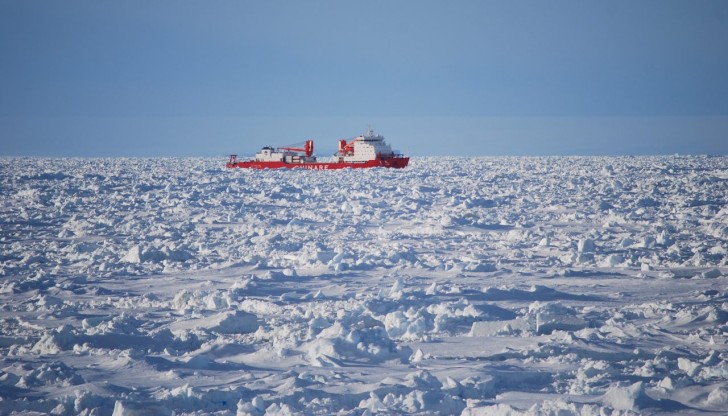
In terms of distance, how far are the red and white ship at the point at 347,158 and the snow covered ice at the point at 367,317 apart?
32.3 m

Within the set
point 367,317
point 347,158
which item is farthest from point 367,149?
point 367,317

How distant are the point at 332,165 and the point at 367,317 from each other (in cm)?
4025

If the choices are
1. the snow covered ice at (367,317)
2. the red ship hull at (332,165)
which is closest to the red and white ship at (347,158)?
the red ship hull at (332,165)

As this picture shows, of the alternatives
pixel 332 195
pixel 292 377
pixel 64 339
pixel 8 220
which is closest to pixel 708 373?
pixel 292 377

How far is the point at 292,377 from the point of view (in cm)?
445

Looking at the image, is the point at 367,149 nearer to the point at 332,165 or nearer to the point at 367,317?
the point at 332,165

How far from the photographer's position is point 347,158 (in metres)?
47.9

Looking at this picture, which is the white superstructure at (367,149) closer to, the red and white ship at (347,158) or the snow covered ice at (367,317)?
the red and white ship at (347,158)

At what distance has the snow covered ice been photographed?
Answer: 13.6 feet

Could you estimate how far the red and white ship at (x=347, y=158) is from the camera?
45625mm

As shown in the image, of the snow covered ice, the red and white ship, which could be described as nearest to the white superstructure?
the red and white ship

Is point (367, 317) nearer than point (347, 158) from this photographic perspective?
Yes

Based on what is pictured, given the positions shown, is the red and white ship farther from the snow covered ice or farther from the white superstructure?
the snow covered ice

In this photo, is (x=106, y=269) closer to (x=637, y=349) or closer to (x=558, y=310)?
(x=558, y=310)
